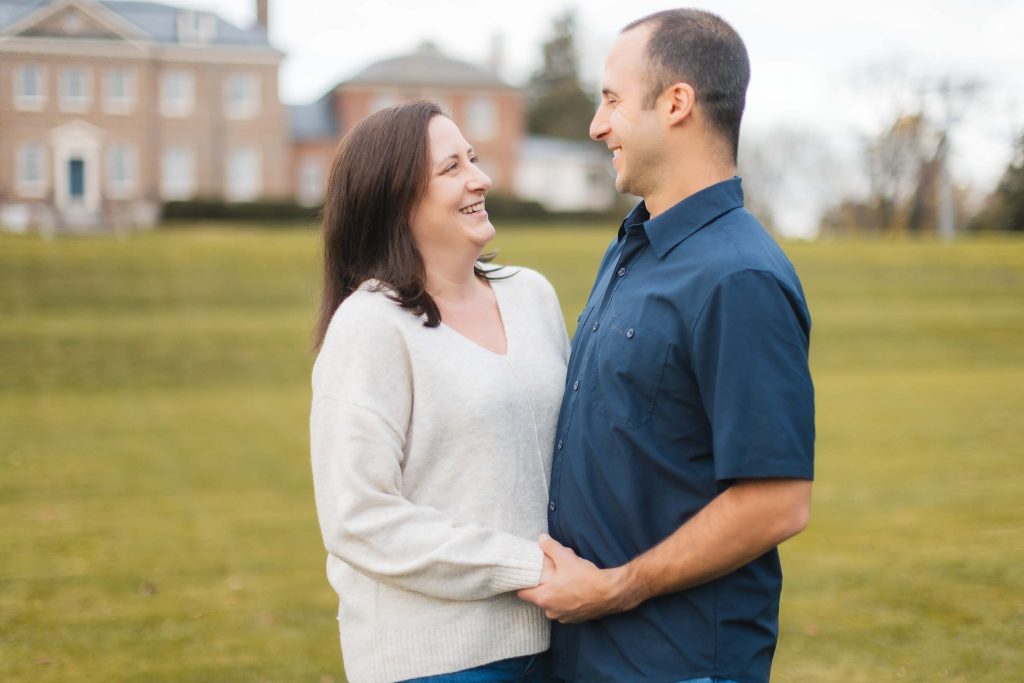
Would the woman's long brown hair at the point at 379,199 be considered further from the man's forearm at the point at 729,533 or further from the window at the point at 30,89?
the window at the point at 30,89

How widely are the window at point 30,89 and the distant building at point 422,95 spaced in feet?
35.0

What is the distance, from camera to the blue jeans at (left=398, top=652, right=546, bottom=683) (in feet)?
7.77

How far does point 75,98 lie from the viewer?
4069cm

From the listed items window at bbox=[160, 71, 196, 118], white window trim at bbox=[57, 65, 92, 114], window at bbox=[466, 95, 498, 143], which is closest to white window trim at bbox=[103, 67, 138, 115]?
white window trim at bbox=[57, 65, 92, 114]

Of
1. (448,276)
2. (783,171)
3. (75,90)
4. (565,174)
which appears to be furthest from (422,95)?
(448,276)

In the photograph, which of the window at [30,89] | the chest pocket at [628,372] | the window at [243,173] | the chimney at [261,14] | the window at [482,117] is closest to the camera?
the chest pocket at [628,372]

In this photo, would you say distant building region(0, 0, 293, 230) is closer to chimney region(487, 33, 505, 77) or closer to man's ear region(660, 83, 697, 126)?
chimney region(487, 33, 505, 77)

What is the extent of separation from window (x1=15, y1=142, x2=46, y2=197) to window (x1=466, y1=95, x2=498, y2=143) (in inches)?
729

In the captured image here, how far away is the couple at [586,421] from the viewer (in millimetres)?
2066

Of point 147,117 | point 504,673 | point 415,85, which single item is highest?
point 415,85

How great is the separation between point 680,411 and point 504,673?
761mm

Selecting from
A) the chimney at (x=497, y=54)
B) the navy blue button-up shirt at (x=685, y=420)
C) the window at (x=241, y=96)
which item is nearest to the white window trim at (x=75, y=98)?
the window at (x=241, y=96)

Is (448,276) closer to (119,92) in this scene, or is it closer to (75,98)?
(75,98)

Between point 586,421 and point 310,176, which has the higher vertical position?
point 310,176
